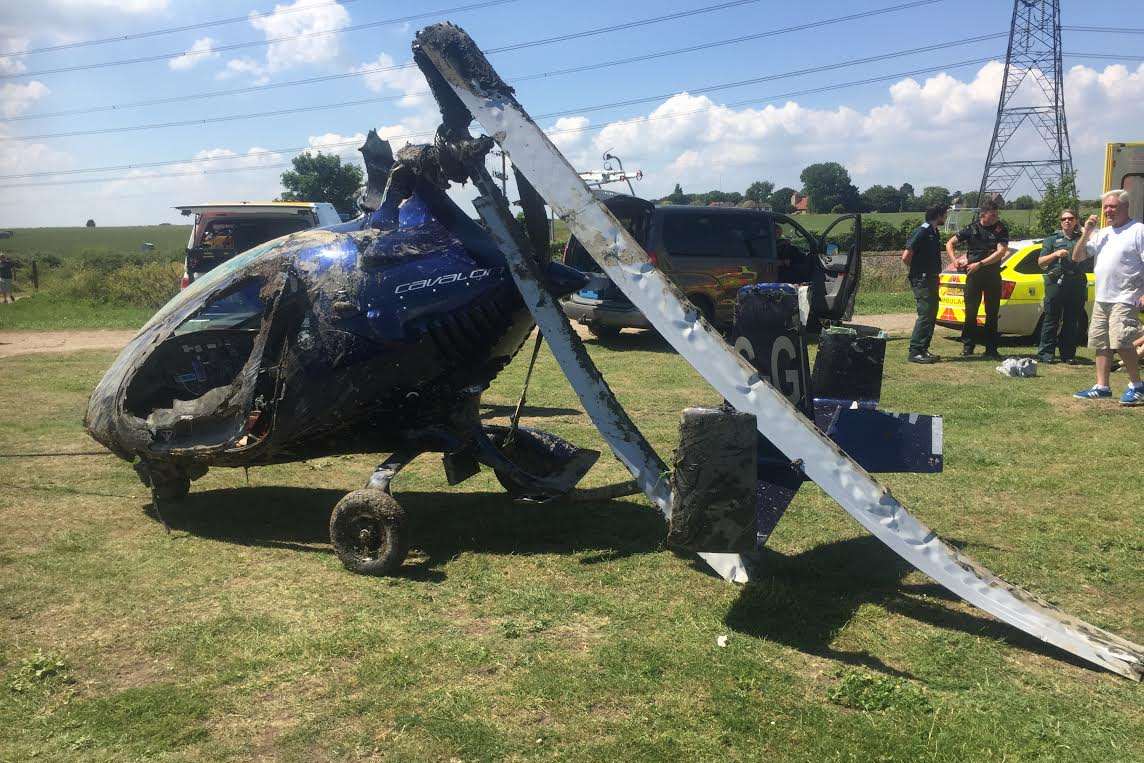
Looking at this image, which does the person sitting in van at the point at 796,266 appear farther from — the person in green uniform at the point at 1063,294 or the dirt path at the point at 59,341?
the dirt path at the point at 59,341

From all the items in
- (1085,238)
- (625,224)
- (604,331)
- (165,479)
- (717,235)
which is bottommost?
(165,479)

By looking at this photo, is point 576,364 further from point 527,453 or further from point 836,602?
point 836,602

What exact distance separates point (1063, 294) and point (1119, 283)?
316 centimetres

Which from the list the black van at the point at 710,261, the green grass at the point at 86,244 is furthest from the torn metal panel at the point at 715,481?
the green grass at the point at 86,244

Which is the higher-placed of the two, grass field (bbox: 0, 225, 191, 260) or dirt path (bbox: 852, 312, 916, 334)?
grass field (bbox: 0, 225, 191, 260)

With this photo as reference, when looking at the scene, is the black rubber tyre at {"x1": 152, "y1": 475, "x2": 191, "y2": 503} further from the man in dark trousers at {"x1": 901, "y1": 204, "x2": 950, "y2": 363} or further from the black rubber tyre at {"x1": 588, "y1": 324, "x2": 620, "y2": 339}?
the man in dark trousers at {"x1": 901, "y1": 204, "x2": 950, "y2": 363}

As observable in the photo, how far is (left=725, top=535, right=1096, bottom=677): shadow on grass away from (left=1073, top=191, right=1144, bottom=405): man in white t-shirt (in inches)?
205

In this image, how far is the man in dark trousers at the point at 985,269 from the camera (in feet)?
40.7

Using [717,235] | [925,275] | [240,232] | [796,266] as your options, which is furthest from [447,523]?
[796,266]

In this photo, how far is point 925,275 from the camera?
1231 centimetres

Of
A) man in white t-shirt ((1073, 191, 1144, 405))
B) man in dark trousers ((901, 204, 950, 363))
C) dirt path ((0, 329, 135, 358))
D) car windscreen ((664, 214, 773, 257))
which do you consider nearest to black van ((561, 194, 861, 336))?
car windscreen ((664, 214, 773, 257))

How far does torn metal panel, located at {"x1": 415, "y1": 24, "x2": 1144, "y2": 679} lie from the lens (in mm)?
3779

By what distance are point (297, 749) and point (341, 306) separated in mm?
2571

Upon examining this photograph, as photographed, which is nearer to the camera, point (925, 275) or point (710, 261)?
point (925, 275)
